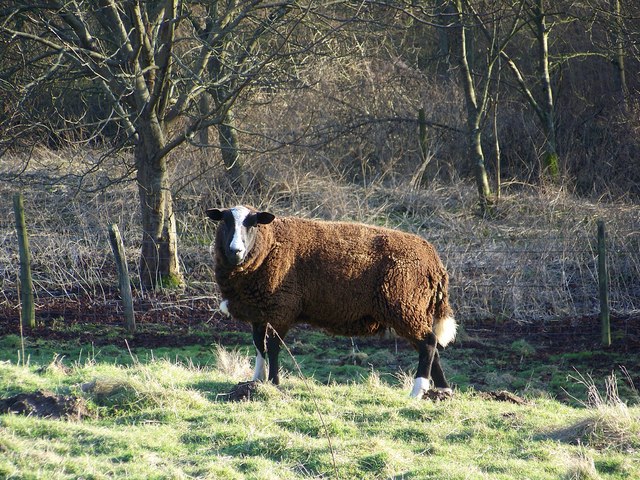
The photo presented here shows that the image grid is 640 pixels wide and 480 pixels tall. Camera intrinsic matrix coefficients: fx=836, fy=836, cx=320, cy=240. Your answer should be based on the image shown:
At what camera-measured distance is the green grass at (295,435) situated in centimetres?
565

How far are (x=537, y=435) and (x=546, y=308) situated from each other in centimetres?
722

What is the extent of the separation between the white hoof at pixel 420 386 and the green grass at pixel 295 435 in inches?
11.0

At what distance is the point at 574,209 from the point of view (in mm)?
17469

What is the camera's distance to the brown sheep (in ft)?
28.3

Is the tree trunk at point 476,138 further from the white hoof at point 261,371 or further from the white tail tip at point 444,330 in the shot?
the white hoof at point 261,371

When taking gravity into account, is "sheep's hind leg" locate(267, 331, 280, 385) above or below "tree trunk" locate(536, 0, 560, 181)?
below

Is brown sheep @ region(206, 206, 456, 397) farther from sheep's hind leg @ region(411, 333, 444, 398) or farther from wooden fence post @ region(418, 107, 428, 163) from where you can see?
wooden fence post @ region(418, 107, 428, 163)

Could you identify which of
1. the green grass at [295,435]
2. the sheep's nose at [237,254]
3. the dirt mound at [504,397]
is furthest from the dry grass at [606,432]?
the sheep's nose at [237,254]

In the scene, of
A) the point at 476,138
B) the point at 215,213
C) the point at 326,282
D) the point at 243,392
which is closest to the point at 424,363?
the point at 326,282

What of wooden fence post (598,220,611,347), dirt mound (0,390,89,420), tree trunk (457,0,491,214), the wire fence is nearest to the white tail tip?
wooden fence post (598,220,611,347)

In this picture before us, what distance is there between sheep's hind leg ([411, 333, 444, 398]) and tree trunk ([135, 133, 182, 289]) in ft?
20.5

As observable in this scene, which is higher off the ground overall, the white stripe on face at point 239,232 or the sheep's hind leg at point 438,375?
the white stripe on face at point 239,232

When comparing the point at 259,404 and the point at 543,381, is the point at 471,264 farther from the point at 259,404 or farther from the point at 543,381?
the point at 259,404

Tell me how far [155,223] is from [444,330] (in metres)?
6.50
